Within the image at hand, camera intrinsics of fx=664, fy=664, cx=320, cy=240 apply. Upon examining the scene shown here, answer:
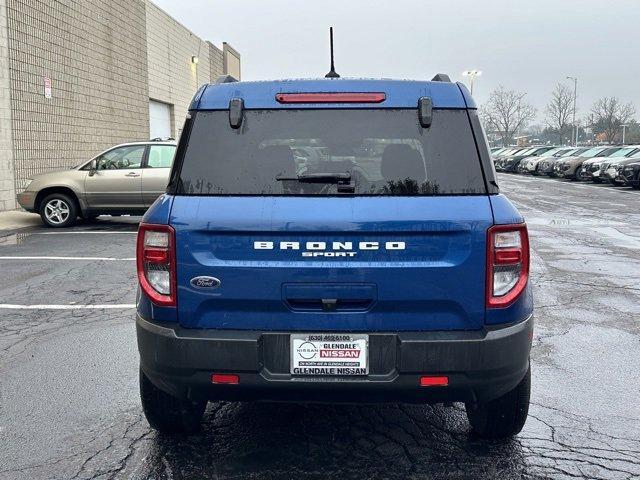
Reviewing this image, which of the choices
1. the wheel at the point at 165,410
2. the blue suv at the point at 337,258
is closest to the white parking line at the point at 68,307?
the wheel at the point at 165,410

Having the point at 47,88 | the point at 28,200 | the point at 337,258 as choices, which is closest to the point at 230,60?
the point at 47,88

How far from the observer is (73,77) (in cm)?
1900

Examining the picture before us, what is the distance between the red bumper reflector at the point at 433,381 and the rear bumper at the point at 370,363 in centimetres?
2

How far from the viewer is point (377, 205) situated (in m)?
2.97

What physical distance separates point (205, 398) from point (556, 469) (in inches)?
70.1

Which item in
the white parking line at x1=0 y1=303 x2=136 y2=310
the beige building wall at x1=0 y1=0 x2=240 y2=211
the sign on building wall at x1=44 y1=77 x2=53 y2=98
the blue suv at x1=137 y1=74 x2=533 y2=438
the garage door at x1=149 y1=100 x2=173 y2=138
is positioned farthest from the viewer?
the garage door at x1=149 y1=100 x2=173 y2=138

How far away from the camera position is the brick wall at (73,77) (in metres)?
16.2

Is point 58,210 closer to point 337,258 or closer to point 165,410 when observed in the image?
point 165,410

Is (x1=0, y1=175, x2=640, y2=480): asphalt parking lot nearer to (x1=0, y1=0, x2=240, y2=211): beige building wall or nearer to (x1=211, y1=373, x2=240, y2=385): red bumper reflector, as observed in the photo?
(x1=211, y1=373, x2=240, y2=385): red bumper reflector

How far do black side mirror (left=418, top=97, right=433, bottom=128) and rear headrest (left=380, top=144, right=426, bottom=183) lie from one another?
0.45 ft

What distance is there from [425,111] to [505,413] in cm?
162

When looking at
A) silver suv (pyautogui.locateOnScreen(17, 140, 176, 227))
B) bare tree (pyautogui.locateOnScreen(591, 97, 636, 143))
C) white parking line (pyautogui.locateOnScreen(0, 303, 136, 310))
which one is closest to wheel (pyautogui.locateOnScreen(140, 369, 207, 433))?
white parking line (pyautogui.locateOnScreen(0, 303, 136, 310))

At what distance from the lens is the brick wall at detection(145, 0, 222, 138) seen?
27.2m

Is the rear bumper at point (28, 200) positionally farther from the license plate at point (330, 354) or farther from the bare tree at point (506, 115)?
the bare tree at point (506, 115)
